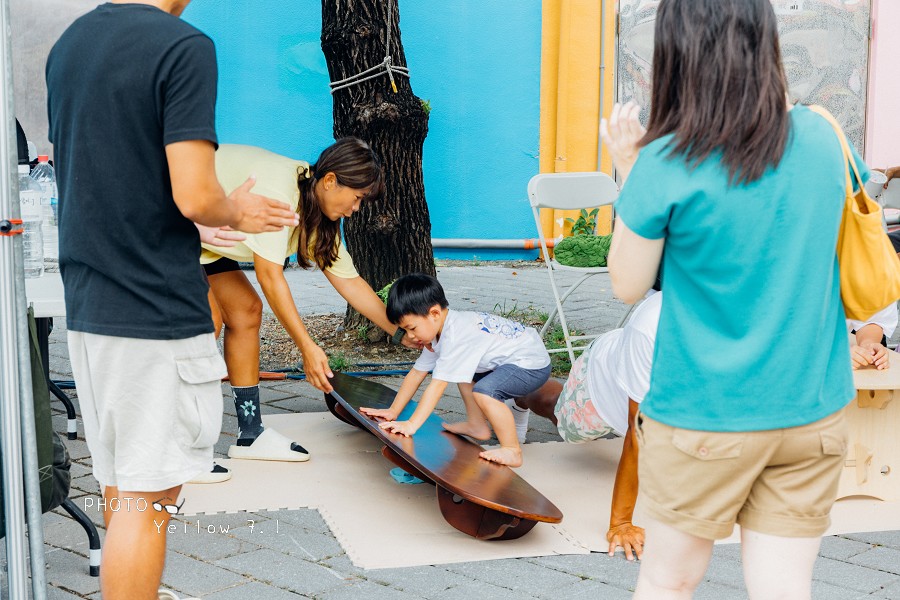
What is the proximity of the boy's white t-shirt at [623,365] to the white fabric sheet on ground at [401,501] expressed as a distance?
371 mm

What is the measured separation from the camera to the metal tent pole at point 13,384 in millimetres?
2268

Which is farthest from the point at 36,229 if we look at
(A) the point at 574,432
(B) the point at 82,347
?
(A) the point at 574,432

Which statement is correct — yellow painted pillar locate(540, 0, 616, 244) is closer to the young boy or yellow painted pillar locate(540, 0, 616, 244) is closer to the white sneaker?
the white sneaker

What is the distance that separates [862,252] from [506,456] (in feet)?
6.87

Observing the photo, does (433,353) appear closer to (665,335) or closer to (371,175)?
(371,175)

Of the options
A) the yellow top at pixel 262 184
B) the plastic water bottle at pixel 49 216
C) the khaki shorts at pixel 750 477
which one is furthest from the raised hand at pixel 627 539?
the plastic water bottle at pixel 49 216

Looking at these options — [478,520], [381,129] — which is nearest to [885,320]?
[478,520]

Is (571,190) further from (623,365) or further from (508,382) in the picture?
(623,365)

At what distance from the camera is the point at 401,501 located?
364cm

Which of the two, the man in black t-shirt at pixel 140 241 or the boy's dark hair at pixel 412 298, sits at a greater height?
the man in black t-shirt at pixel 140 241

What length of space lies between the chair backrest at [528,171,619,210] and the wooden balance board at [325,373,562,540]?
1774 mm

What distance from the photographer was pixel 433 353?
4.11m

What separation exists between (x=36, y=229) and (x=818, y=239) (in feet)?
9.96

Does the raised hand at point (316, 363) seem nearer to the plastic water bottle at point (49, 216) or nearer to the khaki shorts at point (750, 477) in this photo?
the plastic water bottle at point (49, 216)
